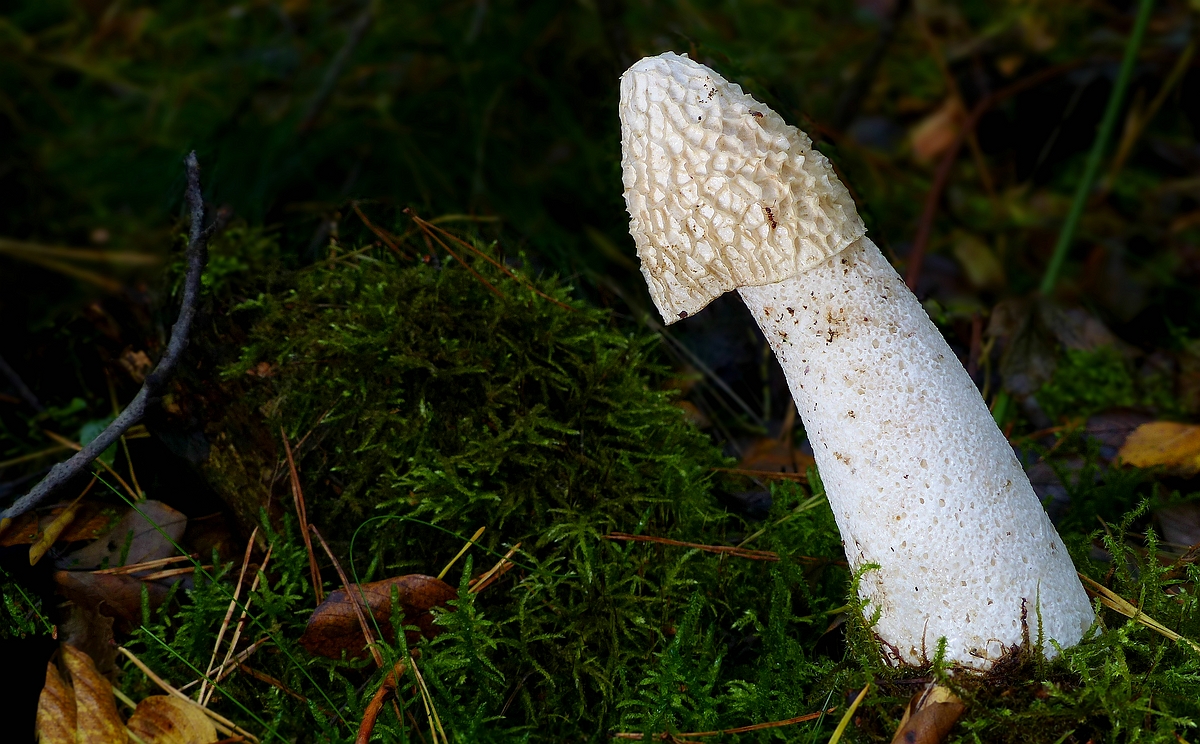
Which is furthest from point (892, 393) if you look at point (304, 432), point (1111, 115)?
point (1111, 115)

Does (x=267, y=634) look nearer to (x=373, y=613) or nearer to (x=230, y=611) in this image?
(x=230, y=611)

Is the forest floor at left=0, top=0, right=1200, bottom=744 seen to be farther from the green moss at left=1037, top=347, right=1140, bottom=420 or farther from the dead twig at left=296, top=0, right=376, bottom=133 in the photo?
the dead twig at left=296, top=0, right=376, bottom=133

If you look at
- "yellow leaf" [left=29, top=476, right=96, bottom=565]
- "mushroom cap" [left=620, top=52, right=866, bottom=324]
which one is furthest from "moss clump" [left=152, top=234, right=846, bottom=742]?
"mushroom cap" [left=620, top=52, right=866, bottom=324]

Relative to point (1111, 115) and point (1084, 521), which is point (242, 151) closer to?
point (1084, 521)

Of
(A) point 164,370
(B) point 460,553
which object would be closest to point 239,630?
(B) point 460,553

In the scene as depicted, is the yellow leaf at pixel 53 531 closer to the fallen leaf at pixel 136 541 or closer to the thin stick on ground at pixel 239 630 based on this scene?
the fallen leaf at pixel 136 541
